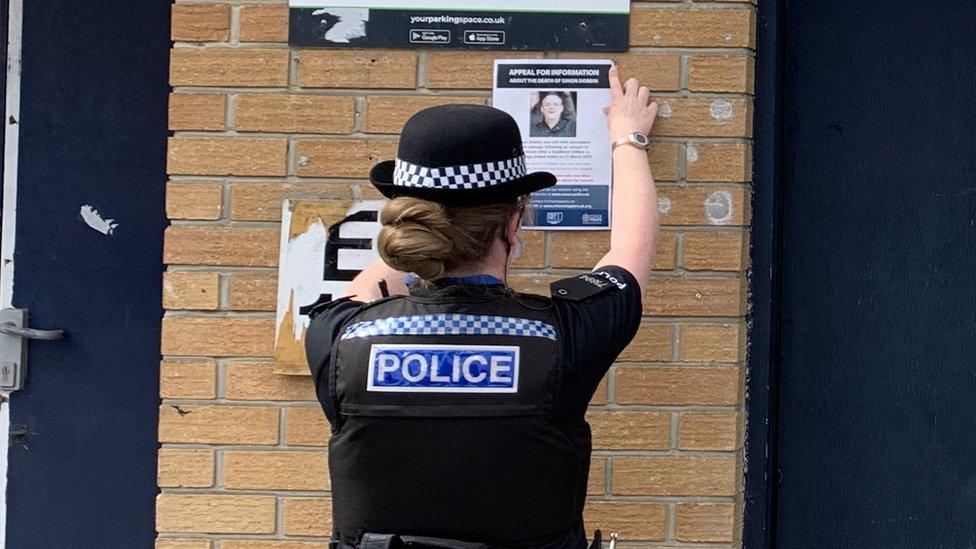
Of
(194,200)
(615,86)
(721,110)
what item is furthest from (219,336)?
(721,110)

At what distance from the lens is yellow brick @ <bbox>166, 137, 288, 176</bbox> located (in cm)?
298

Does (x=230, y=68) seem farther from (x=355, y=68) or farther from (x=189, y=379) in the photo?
(x=189, y=379)

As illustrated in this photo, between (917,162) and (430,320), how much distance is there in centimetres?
163

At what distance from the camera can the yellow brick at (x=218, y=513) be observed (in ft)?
9.79

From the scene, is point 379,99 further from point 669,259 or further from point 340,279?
point 669,259

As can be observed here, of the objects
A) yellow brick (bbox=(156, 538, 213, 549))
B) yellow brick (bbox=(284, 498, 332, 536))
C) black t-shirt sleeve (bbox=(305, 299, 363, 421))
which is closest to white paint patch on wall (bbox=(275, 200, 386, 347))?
yellow brick (bbox=(284, 498, 332, 536))

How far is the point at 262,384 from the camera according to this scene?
298 cm

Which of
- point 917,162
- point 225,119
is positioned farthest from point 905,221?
point 225,119

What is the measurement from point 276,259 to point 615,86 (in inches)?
36.8

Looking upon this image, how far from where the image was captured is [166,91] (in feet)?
11.3

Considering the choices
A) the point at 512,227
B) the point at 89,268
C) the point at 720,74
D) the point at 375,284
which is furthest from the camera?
the point at 89,268

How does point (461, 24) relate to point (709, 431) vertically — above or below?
above

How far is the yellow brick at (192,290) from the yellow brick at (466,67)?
29.4 inches

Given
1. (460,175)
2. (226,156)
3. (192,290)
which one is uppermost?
(226,156)
